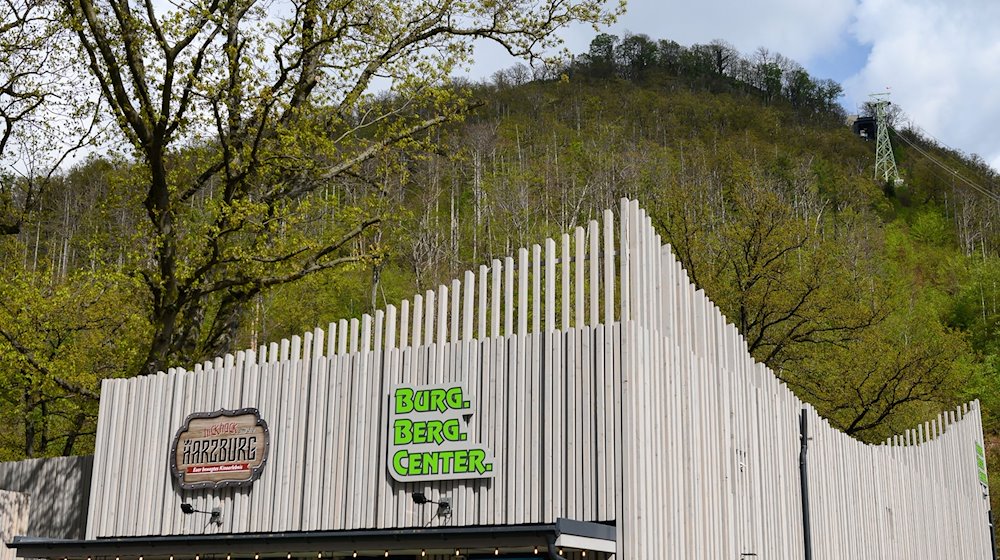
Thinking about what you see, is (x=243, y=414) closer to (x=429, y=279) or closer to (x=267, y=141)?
(x=267, y=141)

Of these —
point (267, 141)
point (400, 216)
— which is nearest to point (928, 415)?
point (400, 216)

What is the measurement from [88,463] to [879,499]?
1249 cm

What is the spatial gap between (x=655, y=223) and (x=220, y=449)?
2436 cm

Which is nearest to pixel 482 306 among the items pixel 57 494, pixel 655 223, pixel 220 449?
pixel 220 449

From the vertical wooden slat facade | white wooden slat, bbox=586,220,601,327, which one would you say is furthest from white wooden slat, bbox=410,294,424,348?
white wooden slat, bbox=586,220,601,327

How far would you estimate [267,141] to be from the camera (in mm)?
16953

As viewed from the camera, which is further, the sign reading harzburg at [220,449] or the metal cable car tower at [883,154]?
the metal cable car tower at [883,154]

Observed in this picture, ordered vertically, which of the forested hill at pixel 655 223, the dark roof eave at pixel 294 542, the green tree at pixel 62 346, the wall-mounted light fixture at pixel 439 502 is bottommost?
the dark roof eave at pixel 294 542

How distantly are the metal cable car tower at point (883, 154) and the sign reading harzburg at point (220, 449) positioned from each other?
87.3 meters

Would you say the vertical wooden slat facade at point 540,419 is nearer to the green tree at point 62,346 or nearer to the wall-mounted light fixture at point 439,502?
the wall-mounted light fixture at point 439,502

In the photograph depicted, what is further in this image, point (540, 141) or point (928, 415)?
point (540, 141)

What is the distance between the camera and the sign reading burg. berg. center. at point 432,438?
983 centimetres

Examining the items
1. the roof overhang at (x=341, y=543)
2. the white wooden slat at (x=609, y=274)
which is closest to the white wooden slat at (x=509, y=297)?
the white wooden slat at (x=609, y=274)

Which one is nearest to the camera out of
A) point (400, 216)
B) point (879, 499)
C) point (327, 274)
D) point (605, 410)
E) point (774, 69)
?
point (605, 410)
